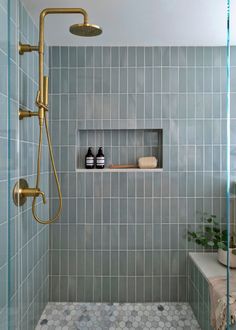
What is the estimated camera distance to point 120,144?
3.68ft

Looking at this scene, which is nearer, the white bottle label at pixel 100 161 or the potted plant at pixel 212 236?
the potted plant at pixel 212 236

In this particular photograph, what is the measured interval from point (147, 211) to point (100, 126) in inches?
14.0

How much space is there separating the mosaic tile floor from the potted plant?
0.27 m

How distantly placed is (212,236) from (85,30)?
0.83 m

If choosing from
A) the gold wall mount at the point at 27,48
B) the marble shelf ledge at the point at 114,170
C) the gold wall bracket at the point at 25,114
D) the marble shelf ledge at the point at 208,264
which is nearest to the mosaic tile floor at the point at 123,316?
the marble shelf ledge at the point at 208,264

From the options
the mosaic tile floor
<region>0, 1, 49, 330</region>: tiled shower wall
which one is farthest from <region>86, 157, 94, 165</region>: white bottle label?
the mosaic tile floor

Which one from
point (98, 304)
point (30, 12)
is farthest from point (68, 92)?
point (98, 304)

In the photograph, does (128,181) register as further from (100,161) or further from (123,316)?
(123,316)

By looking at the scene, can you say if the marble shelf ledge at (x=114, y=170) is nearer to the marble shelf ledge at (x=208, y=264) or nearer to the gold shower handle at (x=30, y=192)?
the gold shower handle at (x=30, y=192)

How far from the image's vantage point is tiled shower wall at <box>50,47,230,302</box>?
3.59 ft

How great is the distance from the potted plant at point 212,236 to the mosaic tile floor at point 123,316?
10.5 inches

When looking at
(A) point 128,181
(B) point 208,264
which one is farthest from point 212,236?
(A) point 128,181

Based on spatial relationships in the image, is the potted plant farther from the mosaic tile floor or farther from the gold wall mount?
the gold wall mount

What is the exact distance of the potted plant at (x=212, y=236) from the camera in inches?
38.2
